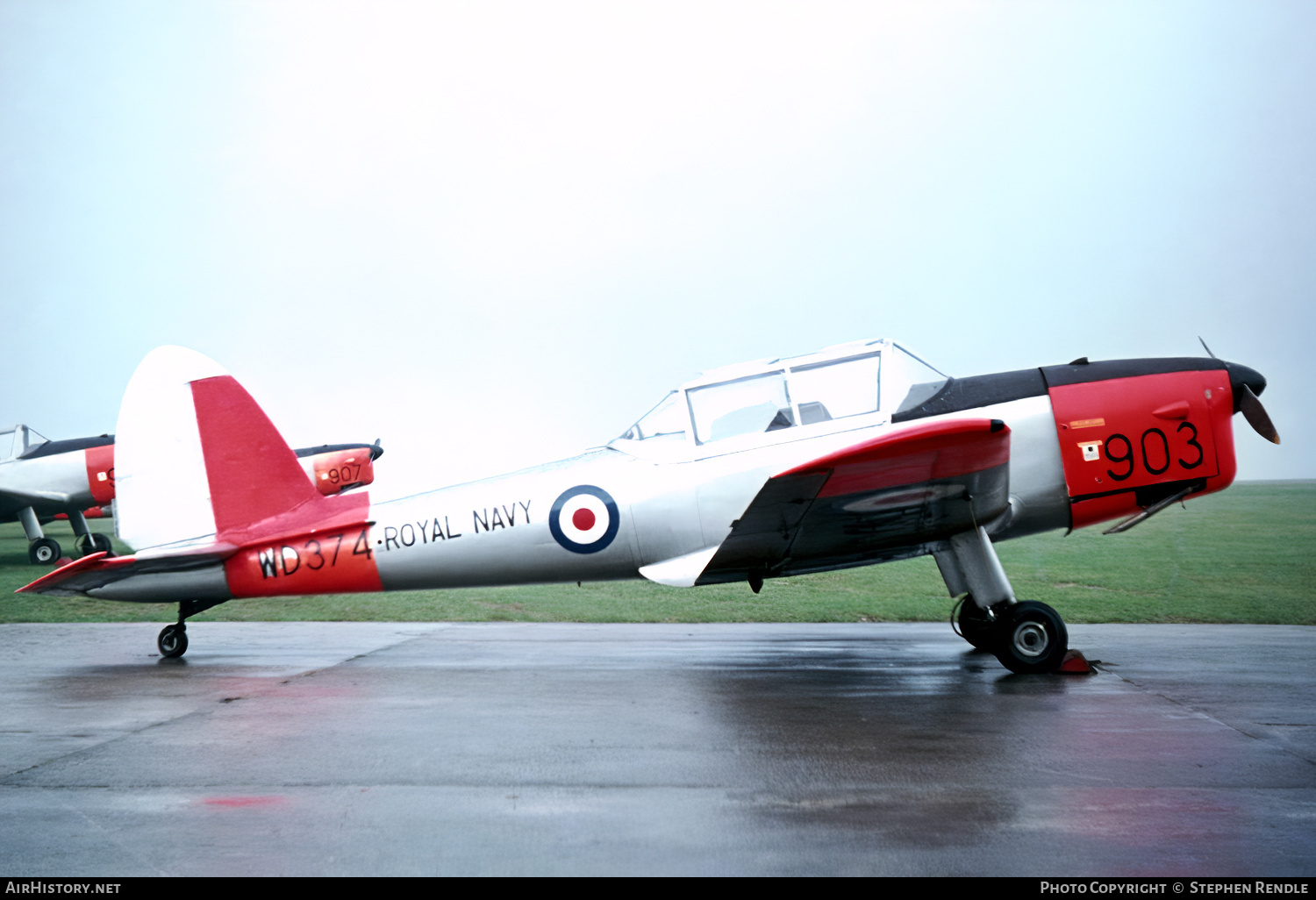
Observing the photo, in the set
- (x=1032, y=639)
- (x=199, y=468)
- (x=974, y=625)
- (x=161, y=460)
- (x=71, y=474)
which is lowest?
(x=974, y=625)

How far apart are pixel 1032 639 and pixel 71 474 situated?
57.2 feet

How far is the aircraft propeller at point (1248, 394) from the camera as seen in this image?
6133 millimetres

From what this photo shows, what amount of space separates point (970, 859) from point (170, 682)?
220 inches

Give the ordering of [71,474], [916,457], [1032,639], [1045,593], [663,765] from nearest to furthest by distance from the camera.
A: 1. [663,765]
2. [916,457]
3. [1032,639]
4. [1045,593]
5. [71,474]

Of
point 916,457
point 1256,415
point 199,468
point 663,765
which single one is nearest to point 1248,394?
point 1256,415

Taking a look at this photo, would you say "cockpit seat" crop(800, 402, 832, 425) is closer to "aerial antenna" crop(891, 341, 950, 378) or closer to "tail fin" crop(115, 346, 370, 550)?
"aerial antenna" crop(891, 341, 950, 378)

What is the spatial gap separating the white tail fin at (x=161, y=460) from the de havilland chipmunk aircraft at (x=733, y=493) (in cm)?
2

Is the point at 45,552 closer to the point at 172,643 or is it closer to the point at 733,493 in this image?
the point at 172,643

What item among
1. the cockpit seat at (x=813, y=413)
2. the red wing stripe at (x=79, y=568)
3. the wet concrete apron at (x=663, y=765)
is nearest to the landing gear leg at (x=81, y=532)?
the wet concrete apron at (x=663, y=765)

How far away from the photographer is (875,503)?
18.9ft

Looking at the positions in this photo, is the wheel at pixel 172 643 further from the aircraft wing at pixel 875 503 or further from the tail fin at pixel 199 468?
the aircraft wing at pixel 875 503

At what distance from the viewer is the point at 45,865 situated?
279 cm
